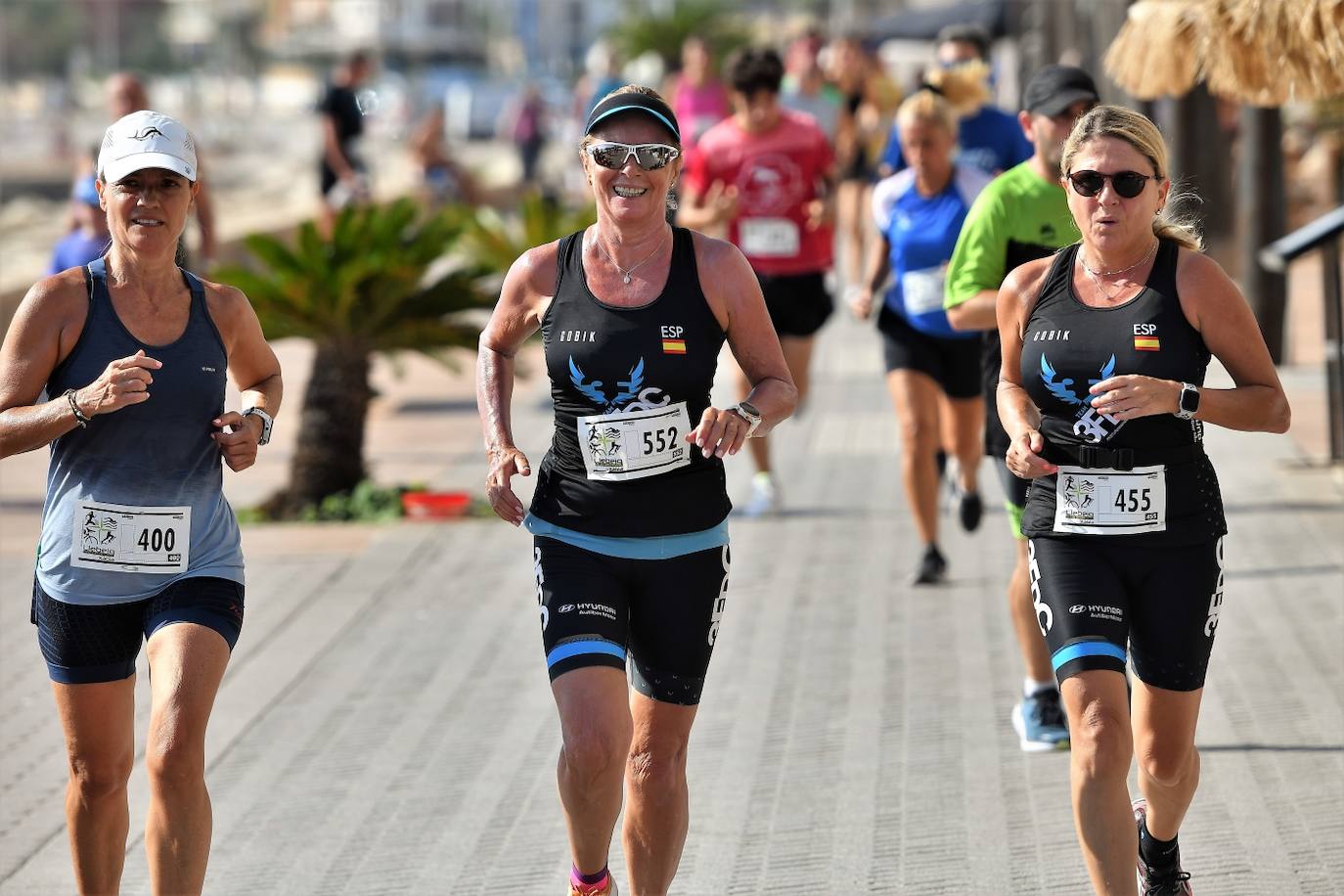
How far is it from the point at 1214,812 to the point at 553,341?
95.7 inches

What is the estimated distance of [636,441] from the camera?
453cm

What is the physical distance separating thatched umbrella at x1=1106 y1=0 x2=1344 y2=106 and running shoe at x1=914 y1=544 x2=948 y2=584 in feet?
6.79

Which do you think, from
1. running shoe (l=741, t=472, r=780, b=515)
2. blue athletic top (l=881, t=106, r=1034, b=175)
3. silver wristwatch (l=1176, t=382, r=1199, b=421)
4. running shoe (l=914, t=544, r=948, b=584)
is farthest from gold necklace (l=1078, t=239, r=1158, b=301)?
running shoe (l=741, t=472, r=780, b=515)

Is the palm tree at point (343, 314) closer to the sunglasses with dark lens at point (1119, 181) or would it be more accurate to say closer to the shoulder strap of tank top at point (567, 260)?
the shoulder strap of tank top at point (567, 260)

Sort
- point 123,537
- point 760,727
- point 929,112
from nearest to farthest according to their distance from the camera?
A: point 123,537
point 760,727
point 929,112

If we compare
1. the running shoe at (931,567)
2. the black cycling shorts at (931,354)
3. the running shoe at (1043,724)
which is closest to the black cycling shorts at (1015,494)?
the running shoe at (1043,724)

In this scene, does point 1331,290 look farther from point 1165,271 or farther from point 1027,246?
point 1165,271

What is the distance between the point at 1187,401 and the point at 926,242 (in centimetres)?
369

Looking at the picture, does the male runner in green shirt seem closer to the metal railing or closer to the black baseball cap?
the black baseball cap

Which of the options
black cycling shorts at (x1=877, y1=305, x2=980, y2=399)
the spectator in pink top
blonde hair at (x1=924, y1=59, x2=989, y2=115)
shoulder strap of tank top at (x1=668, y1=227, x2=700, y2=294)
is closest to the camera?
shoulder strap of tank top at (x1=668, y1=227, x2=700, y2=294)

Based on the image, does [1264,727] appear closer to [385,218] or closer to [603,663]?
[603,663]

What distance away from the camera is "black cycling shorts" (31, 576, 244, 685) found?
438cm

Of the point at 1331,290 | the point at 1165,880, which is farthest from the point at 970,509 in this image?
the point at 1165,880

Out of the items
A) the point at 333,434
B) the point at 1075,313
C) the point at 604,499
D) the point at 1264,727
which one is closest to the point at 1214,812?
the point at 1264,727
